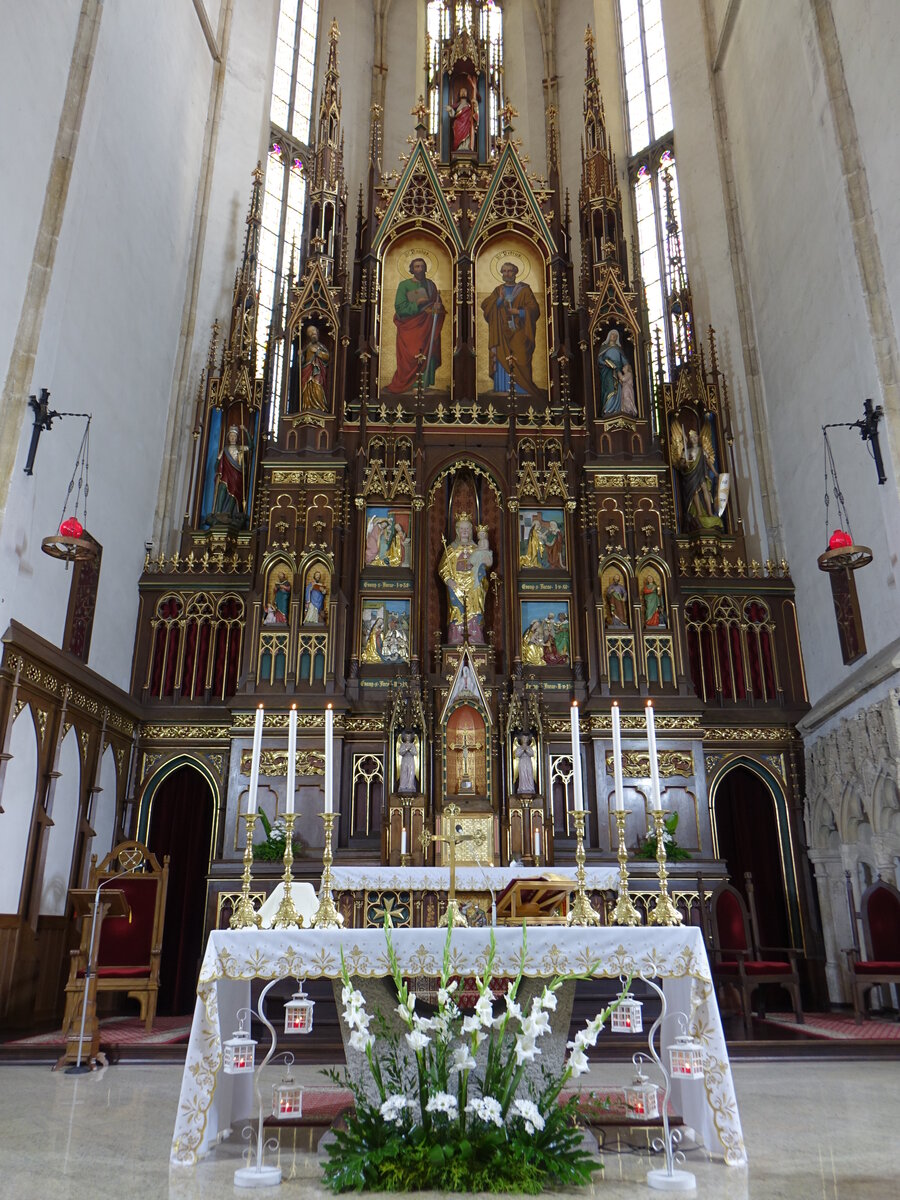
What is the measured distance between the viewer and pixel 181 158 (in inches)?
656

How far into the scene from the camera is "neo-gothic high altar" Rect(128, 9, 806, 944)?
1277cm

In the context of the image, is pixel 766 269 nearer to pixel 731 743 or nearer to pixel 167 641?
pixel 731 743

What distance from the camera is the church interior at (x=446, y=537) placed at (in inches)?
408

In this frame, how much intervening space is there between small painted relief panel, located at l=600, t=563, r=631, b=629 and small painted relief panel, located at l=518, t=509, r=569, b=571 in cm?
62

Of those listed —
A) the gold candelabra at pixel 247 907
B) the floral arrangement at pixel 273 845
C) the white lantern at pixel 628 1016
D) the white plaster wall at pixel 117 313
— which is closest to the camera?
the white lantern at pixel 628 1016

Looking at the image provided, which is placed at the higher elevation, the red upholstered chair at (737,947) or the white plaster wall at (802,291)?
the white plaster wall at (802,291)

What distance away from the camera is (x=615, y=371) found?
15.1m

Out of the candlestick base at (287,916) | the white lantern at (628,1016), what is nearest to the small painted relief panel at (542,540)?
the candlestick base at (287,916)

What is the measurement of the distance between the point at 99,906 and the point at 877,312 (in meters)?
10.4

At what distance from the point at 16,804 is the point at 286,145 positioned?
15.6 m

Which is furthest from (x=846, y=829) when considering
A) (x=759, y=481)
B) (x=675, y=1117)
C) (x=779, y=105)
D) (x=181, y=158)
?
(x=181, y=158)

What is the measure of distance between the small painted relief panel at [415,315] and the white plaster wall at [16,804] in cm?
762

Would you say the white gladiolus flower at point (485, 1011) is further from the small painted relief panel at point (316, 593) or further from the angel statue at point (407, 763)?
the small painted relief panel at point (316, 593)

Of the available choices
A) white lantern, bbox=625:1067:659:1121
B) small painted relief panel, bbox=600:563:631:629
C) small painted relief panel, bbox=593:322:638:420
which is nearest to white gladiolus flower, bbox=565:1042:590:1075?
white lantern, bbox=625:1067:659:1121
